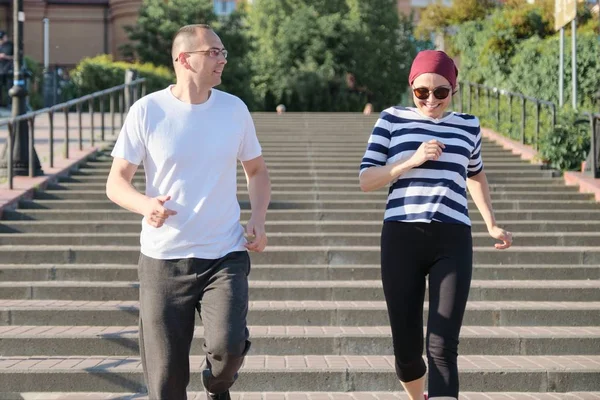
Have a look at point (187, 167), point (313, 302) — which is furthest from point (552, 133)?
point (187, 167)

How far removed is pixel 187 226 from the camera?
13.1 feet

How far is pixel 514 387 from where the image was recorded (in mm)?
6352

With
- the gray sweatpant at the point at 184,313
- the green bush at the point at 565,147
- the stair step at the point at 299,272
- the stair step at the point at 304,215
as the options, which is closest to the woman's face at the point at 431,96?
the gray sweatpant at the point at 184,313

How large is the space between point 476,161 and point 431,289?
0.65 meters

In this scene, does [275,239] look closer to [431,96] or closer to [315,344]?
[315,344]

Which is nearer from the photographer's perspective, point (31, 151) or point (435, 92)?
point (435, 92)

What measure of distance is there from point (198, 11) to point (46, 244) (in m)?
27.2

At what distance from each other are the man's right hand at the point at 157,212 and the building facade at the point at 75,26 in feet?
121

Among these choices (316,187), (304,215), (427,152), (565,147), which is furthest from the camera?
(565,147)

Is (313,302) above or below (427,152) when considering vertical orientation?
below

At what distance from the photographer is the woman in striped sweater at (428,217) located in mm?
4293

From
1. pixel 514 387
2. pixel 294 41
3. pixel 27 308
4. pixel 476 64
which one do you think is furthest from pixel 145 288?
pixel 294 41

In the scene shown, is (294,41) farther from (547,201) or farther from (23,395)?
(23,395)

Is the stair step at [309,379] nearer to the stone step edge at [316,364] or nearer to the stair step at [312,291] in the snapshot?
the stone step edge at [316,364]
